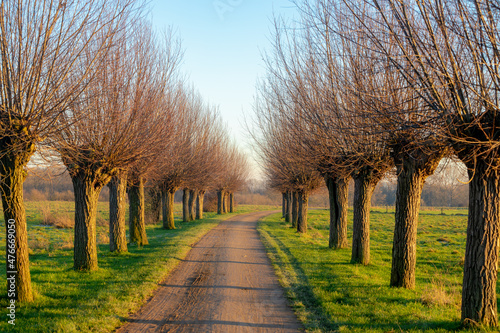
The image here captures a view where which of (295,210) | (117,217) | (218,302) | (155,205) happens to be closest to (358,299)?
(218,302)

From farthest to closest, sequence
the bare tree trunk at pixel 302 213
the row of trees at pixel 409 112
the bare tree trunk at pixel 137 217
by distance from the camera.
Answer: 1. the bare tree trunk at pixel 302 213
2. the bare tree trunk at pixel 137 217
3. the row of trees at pixel 409 112

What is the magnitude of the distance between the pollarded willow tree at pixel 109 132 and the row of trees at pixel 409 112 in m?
4.61

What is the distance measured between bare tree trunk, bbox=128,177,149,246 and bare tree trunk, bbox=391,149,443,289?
11.3 metres

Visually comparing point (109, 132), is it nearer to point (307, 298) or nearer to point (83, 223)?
point (83, 223)

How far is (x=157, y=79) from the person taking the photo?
11391 mm

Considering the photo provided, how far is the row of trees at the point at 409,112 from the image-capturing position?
520 centimetres

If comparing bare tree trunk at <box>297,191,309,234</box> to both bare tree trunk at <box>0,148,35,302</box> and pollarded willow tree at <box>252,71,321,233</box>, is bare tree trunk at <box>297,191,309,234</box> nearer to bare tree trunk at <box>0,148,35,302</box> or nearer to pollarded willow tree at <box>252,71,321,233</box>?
pollarded willow tree at <box>252,71,321,233</box>

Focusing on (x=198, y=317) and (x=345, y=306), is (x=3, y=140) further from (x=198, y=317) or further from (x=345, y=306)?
Result: (x=345, y=306)

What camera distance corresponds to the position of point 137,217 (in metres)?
16.3

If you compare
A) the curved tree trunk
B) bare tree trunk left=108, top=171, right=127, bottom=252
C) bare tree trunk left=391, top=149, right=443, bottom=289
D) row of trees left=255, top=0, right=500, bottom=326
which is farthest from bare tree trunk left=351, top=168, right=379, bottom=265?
bare tree trunk left=108, top=171, right=127, bottom=252

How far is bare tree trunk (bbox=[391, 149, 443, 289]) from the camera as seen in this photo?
834 cm

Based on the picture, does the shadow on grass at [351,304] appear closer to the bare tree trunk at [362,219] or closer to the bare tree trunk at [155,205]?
the bare tree trunk at [362,219]

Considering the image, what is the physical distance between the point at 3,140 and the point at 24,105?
741mm

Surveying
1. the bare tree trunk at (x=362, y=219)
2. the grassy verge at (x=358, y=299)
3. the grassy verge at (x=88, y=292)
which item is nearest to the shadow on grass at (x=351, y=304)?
the grassy verge at (x=358, y=299)
